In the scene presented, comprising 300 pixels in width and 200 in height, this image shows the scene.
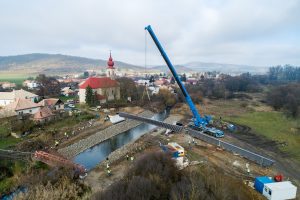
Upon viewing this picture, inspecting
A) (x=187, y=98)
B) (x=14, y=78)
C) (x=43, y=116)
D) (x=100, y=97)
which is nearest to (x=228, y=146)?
(x=187, y=98)

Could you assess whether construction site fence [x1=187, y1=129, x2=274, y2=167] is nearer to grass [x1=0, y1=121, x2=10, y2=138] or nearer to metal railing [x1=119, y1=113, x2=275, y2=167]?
metal railing [x1=119, y1=113, x2=275, y2=167]

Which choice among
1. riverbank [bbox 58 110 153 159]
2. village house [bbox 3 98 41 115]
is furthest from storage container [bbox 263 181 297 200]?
village house [bbox 3 98 41 115]

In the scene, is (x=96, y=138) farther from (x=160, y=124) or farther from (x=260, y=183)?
(x=260, y=183)

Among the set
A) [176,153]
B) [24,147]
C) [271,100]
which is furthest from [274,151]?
[271,100]

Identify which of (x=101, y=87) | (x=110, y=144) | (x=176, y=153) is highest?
(x=101, y=87)

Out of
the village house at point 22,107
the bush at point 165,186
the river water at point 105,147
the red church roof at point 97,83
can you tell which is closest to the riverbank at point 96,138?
the river water at point 105,147

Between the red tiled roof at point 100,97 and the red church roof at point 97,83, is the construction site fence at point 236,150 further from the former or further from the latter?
the red church roof at point 97,83

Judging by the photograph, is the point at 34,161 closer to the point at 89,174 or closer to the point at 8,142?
the point at 89,174
